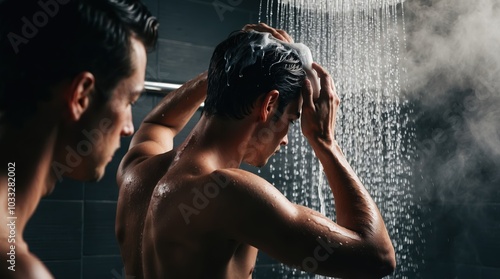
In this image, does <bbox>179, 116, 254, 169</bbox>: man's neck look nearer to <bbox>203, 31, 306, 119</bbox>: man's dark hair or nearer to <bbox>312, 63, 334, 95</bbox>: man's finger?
<bbox>203, 31, 306, 119</bbox>: man's dark hair

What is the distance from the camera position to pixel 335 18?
7.52 ft

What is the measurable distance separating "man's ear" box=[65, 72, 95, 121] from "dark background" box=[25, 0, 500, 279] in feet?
5.22

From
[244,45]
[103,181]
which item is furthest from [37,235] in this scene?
[244,45]

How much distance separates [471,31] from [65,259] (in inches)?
78.3

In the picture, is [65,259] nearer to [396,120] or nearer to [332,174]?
[332,174]

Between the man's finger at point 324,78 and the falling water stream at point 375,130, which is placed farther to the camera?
the falling water stream at point 375,130

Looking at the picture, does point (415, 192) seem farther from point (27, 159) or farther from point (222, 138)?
point (27, 159)

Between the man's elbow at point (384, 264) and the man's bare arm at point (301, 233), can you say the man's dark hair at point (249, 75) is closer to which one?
the man's bare arm at point (301, 233)

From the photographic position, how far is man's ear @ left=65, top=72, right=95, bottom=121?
53 centimetres

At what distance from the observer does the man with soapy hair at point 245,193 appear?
95 centimetres

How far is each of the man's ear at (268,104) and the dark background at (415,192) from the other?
120 centimetres

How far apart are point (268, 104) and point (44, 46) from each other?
0.62 meters

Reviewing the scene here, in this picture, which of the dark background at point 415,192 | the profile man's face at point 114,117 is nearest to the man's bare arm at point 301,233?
the profile man's face at point 114,117

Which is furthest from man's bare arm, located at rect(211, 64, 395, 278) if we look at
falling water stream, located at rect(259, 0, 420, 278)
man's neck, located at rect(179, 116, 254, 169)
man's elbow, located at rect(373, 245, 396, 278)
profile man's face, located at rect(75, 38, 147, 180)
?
falling water stream, located at rect(259, 0, 420, 278)
